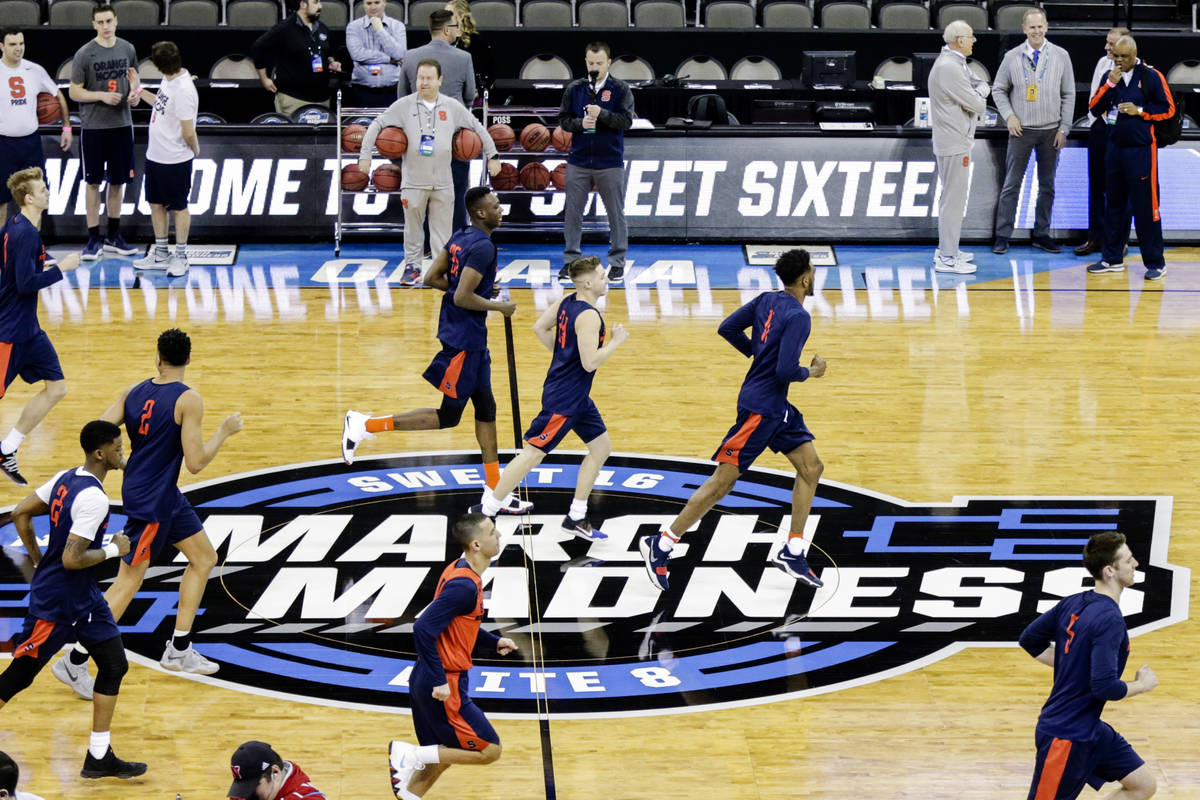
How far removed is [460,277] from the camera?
32.5 feet

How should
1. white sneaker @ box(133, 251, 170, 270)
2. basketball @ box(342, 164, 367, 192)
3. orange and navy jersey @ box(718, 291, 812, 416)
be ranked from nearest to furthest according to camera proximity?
orange and navy jersey @ box(718, 291, 812, 416)
white sneaker @ box(133, 251, 170, 270)
basketball @ box(342, 164, 367, 192)

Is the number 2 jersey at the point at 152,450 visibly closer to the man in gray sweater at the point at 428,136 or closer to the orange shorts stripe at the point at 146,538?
the orange shorts stripe at the point at 146,538

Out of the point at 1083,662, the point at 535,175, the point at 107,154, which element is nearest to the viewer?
the point at 1083,662

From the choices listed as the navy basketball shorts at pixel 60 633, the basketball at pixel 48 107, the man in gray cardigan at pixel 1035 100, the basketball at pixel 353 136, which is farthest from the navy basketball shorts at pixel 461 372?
the man in gray cardigan at pixel 1035 100

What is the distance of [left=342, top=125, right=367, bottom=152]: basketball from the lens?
54.3 feet

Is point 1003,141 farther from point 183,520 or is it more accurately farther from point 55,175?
point 183,520

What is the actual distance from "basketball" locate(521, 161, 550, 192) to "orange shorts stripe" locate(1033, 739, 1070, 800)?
1149cm

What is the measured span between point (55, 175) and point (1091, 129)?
1057cm

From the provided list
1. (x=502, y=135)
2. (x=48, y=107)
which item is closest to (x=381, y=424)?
(x=502, y=135)

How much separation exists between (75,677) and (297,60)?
11260 mm

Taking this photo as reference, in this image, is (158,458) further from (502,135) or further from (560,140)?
(560,140)

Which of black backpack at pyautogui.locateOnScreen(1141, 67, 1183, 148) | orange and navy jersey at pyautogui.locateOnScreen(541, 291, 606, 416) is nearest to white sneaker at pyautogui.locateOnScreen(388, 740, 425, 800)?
orange and navy jersey at pyautogui.locateOnScreen(541, 291, 606, 416)

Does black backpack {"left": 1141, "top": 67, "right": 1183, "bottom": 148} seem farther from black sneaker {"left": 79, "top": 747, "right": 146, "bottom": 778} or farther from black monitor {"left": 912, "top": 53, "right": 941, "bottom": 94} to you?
black sneaker {"left": 79, "top": 747, "right": 146, "bottom": 778}

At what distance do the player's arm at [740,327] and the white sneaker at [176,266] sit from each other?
8192 millimetres
